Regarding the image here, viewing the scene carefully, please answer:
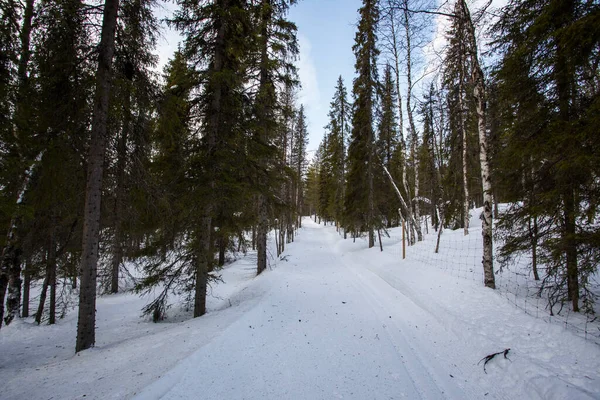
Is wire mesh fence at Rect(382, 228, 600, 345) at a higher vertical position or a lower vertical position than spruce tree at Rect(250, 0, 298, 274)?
lower

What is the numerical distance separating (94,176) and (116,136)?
1.52 metres

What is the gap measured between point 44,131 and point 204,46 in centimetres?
429

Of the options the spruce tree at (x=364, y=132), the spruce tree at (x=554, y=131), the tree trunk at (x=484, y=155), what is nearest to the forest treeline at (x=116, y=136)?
the tree trunk at (x=484, y=155)

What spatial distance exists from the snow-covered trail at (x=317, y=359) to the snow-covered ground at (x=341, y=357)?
15 millimetres

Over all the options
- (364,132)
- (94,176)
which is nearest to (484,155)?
(94,176)

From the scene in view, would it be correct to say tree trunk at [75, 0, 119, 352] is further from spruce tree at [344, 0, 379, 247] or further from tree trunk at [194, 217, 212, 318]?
spruce tree at [344, 0, 379, 247]

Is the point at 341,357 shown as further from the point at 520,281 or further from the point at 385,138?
the point at 385,138

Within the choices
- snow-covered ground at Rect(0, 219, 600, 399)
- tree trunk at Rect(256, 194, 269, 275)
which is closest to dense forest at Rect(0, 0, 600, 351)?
snow-covered ground at Rect(0, 219, 600, 399)

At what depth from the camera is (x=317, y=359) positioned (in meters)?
3.61

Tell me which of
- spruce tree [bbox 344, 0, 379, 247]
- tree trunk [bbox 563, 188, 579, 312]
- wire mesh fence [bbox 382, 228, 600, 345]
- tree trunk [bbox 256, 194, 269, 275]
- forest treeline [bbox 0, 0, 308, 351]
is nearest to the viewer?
tree trunk [bbox 563, 188, 579, 312]

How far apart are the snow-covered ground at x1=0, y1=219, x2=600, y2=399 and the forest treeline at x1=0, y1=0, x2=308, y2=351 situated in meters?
1.95

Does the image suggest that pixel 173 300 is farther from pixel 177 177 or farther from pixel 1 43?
pixel 1 43

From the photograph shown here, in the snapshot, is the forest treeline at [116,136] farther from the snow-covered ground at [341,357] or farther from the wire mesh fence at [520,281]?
the wire mesh fence at [520,281]

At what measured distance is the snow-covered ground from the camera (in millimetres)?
2902
